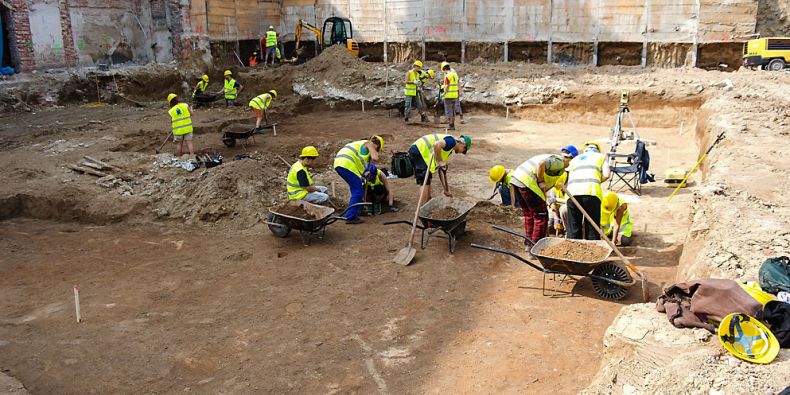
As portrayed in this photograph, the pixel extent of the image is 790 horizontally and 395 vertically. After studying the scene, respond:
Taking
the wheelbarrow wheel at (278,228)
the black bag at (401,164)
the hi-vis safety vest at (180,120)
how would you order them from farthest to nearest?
the hi-vis safety vest at (180,120) → the black bag at (401,164) → the wheelbarrow wheel at (278,228)

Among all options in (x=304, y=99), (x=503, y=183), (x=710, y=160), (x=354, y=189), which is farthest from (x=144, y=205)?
(x=304, y=99)

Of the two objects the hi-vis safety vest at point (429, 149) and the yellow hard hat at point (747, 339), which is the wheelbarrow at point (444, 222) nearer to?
the hi-vis safety vest at point (429, 149)

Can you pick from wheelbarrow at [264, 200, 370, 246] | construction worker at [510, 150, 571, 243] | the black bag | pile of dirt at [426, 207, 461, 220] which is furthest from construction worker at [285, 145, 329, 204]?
construction worker at [510, 150, 571, 243]

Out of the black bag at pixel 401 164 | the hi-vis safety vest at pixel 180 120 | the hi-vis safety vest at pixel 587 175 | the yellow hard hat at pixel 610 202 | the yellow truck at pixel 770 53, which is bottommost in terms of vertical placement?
the yellow hard hat at pixel 610 202

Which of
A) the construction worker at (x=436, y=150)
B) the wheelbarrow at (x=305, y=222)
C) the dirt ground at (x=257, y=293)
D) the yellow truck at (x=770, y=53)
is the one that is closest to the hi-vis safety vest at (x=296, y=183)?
the wheelbarrow at (x=305, y=222)

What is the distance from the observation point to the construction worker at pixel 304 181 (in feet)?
29.0

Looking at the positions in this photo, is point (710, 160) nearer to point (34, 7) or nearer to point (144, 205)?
point (144, 205)

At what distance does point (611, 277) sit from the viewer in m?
6.39

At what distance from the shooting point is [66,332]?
6141 millimetres

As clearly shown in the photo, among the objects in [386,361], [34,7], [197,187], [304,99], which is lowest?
[386,361]

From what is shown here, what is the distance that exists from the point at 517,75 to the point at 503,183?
12217 mm

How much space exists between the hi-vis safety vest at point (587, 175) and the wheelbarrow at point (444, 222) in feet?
4.95

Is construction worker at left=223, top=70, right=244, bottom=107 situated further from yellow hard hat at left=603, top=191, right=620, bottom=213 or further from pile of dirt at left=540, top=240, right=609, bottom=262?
pile of dirt at left=540, top=240, right=609, bottom=262

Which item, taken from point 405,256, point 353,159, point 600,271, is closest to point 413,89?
point 353,159
